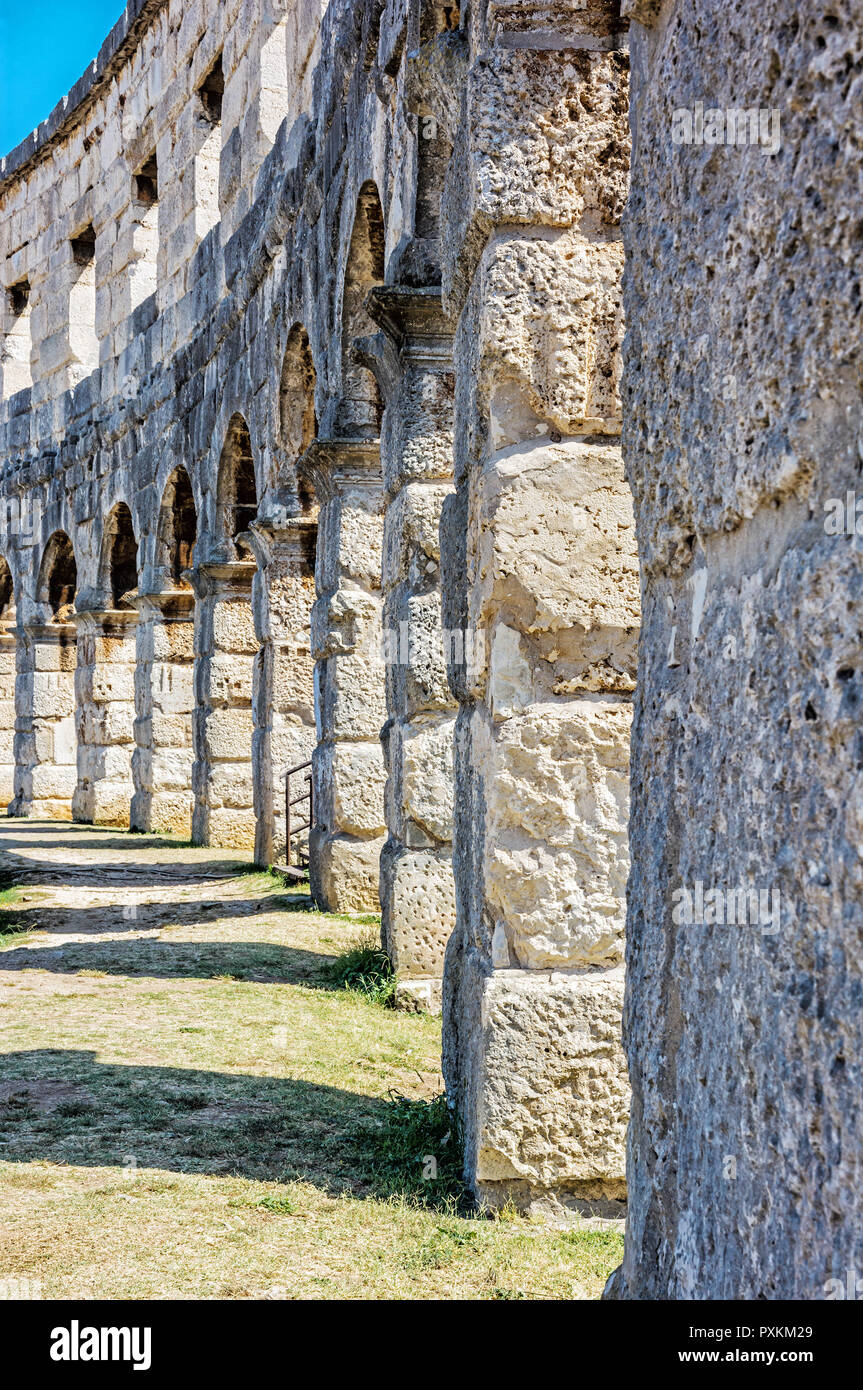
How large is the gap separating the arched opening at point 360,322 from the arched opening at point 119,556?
878 cm

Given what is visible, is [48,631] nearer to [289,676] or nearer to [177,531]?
[177,531]

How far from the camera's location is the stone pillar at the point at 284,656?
1041 cm

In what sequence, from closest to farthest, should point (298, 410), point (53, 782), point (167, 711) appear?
1. point (298, 410)
2. point (167, 711)
3. point (53, 782)

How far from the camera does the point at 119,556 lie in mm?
16531

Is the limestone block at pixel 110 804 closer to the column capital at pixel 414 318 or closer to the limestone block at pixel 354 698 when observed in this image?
the limestone block at pixel 354 698

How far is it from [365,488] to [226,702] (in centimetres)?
478

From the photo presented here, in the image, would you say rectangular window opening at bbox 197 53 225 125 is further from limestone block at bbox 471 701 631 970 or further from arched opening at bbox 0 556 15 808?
limestone block at bbox 471 701 631 970

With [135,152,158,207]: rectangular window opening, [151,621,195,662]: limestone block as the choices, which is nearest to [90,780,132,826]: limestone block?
[151,621,195,662]: limestone block

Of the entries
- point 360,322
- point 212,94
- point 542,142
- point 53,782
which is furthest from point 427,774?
point 53,782

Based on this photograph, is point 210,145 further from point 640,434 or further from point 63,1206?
point 640,434

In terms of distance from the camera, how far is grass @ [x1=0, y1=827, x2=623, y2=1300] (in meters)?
2.98

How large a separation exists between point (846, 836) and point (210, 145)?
14.5m

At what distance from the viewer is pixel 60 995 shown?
6.21 metres

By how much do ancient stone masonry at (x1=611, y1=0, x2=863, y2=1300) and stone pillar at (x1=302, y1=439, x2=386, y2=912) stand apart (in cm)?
631
